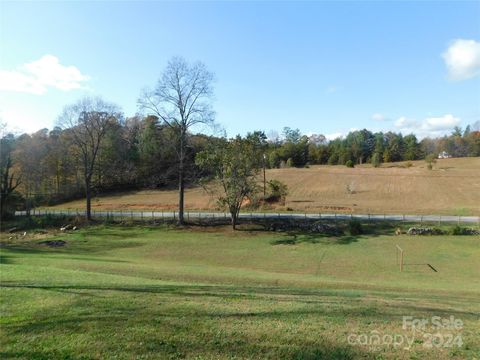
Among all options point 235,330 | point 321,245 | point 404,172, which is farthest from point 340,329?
point 404,172

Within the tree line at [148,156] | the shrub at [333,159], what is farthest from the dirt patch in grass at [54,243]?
the shrub at [333,159]

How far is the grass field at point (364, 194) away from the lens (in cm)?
5428

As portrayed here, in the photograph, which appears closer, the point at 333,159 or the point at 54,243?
the point at 54,243

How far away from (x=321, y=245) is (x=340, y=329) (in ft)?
85.8

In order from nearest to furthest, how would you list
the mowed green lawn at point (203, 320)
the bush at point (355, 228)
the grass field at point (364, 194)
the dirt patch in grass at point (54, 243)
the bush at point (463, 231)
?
1. the mowed green lawn at point (203, 320)
2. the dirt patch in grass at point (54, 243)
3. the bush at point (463, 231)
4. the bush at point (355, 228)
5. the grass field at point (364, 194)

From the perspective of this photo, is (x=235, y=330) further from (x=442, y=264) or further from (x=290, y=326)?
(x=442, y=264)

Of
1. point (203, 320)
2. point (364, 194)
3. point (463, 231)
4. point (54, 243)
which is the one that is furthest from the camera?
point (364, 194)

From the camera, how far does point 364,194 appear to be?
67.8 m

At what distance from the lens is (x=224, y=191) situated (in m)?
42.0

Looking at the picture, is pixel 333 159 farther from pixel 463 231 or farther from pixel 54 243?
pixel 54 243

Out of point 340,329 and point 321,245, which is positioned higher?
point 340,329

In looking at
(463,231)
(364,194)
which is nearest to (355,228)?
(463,231)

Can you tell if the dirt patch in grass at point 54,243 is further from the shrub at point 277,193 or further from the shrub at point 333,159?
the shrub at point 333,159

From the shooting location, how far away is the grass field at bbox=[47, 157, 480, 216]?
54.3m
